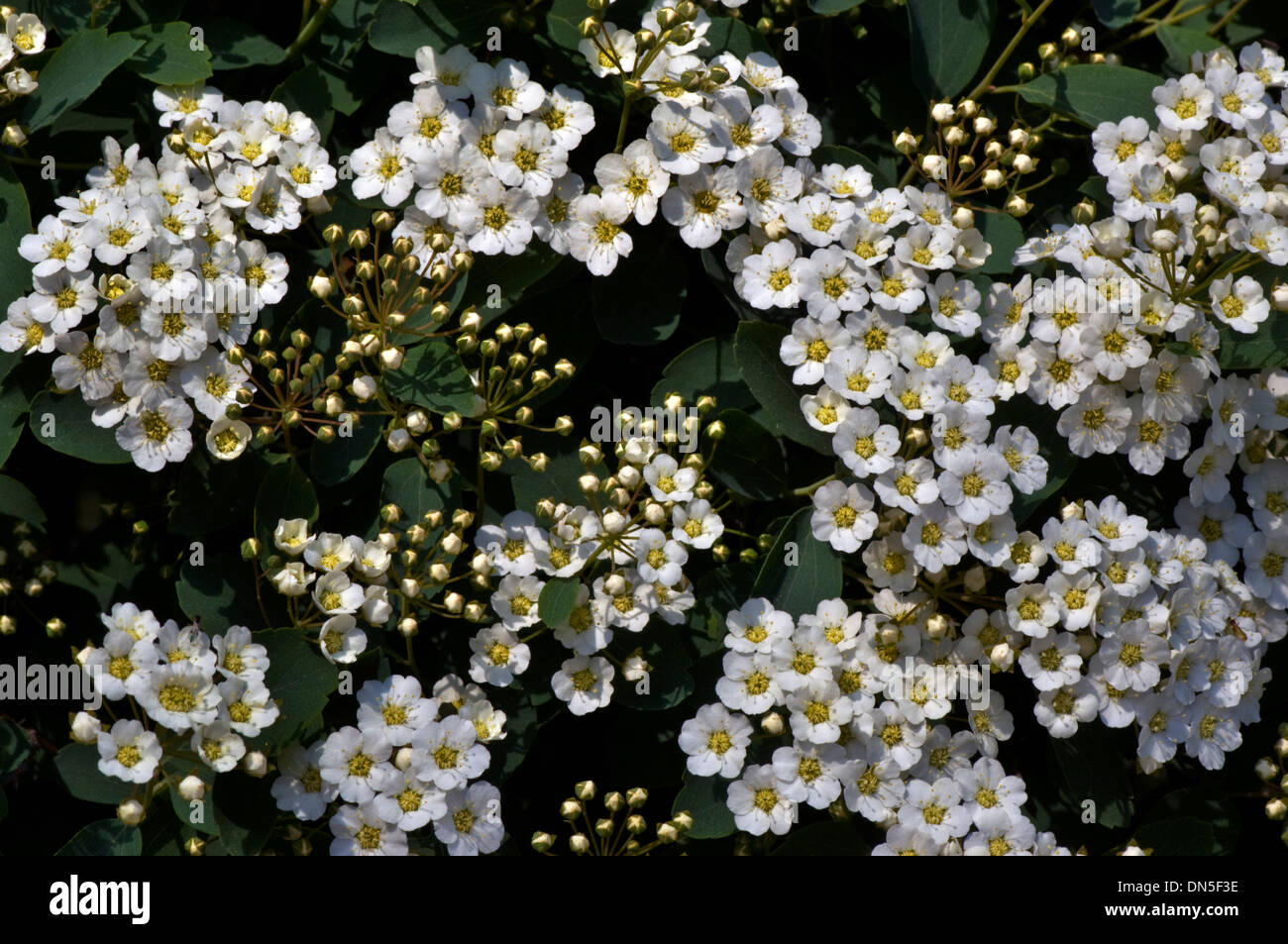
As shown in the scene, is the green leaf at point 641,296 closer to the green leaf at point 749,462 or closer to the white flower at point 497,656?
the green leaf at point 749,462

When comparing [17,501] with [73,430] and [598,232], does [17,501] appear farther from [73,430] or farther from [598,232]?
[598,232]

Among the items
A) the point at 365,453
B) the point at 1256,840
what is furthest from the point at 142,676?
the point at 1256,840

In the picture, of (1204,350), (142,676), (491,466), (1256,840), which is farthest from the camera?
(1256,840)

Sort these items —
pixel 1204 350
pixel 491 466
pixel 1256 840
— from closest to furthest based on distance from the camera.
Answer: pixel 491 466 < pixel 1204 350 < pixel 1256 840

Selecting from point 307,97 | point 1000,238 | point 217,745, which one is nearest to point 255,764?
point 217,745

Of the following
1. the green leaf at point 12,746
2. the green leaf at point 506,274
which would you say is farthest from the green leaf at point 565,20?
the green leaf at point 12,746

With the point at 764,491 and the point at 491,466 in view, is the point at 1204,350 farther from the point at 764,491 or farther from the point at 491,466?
the point at 491,466
